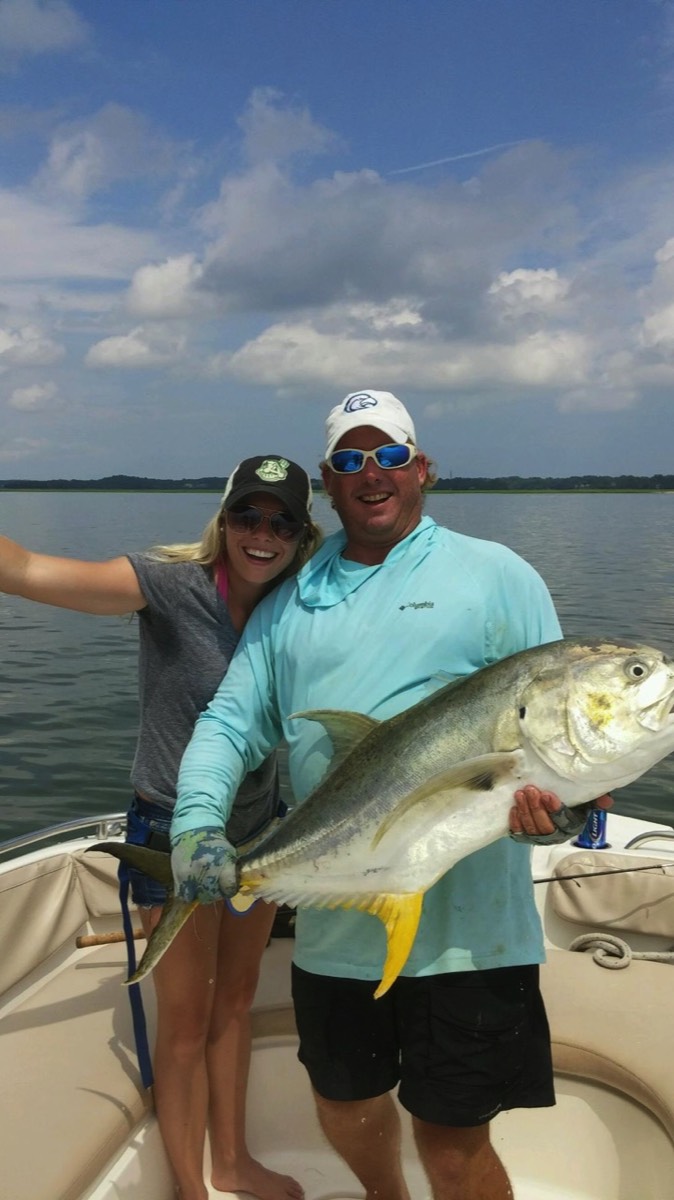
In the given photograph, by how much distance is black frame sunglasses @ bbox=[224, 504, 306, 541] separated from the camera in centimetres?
284

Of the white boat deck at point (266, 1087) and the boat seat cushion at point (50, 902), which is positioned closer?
the white boat deck at point (266, 1087)

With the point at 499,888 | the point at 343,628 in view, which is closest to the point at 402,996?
the point at 499,888

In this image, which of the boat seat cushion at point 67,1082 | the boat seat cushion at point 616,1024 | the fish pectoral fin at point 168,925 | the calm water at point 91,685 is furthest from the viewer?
the calm water at point 91,685

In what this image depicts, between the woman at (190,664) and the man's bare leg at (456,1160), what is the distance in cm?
88

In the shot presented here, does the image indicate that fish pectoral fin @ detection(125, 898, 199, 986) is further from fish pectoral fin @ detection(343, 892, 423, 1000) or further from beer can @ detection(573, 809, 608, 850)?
beer can @ detection(573, 809, 608, 850)

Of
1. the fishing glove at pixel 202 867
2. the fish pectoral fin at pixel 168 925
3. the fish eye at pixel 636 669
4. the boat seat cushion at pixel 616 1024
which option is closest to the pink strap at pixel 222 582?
the fishing glove at pixel 202 867

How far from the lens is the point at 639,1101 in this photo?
10.3 ft

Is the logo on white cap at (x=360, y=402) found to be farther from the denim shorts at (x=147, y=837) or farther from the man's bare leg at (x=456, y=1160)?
the man's bare leg at (x=456, y=1160)

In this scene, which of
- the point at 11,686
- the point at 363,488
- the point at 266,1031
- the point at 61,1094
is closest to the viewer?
the point at 363,488

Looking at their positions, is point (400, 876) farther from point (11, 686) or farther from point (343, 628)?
point (11, 686)

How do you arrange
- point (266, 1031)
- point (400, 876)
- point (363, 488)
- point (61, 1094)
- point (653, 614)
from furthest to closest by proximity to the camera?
point (653, 614), point (266, 1031), point (61, 1094), point (363, 488), point (400, 876)

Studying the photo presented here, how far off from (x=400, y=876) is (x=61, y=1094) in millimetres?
1613

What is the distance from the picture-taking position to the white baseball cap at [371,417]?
8.86 feet

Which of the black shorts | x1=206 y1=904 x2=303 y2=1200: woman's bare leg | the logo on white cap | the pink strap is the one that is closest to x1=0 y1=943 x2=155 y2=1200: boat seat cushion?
x1=206 y1=904 x2=303 y2=1200: woman's bare leg
